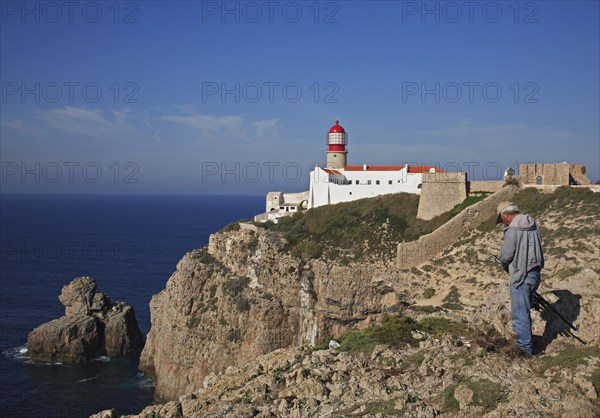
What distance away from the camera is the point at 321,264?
39.4 metres

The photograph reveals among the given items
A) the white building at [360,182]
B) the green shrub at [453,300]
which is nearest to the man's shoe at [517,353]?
the green shrub at [453,300]

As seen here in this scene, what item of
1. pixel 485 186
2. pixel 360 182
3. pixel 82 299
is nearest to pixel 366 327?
pixel 485 186

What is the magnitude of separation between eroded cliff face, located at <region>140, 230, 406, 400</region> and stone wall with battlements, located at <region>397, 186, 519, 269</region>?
73.6 inches

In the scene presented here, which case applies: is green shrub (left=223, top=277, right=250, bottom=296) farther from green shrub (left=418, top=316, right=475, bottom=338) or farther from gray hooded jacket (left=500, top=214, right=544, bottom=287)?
gray hooded jacket (left=500, top=214, right=544, bottom=287)

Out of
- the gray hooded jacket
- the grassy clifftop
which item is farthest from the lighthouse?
the gray hooded jacket

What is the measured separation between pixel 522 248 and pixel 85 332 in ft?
148

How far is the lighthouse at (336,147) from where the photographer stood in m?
56.5

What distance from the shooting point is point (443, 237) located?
3716 centimetres

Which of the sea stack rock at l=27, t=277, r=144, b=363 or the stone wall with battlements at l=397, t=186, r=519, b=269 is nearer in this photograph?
the stone wall with battlements at l=397, t=186, r=519, b=269

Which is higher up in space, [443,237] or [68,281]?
[443,237]

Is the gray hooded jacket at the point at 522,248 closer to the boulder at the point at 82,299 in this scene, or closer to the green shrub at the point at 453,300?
the green shrub at the point at 453,300

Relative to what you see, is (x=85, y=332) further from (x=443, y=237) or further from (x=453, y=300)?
(x=453, y=300)

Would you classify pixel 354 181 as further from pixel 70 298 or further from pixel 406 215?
pixel 70 298

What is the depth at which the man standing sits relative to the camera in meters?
12.1
